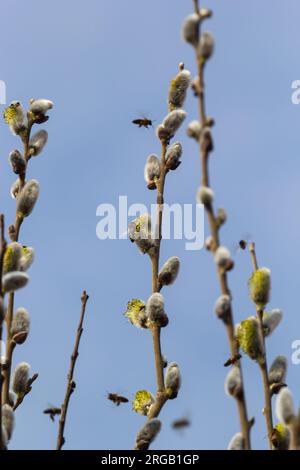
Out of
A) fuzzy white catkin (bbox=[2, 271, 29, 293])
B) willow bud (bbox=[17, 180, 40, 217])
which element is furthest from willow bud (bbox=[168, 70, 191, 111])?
fuzzy white catkin (bbox=[2, 271, 29, 293])

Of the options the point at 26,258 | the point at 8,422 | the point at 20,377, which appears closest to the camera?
the point at 8,422

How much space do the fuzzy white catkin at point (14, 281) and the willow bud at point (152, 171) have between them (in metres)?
1.45

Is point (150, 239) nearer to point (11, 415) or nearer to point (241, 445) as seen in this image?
point (11, 415)

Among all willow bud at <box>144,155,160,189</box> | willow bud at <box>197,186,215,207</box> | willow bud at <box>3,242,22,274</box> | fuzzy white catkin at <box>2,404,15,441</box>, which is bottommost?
fuzzy white catkin at <box>2,404,15,441</box>

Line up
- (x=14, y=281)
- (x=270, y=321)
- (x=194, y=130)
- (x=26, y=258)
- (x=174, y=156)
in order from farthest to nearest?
(x=174, y=156), (x=26, y=258), (x=270, y=321), (x=14, y=281), (x=194, y=130)

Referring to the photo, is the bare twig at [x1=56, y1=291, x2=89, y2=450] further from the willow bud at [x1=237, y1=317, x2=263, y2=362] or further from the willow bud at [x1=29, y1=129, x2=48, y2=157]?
the willow bud at [x1=29, y1=129, x2=48, y2=157]

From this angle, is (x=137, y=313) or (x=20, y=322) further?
(x=137, y=313)

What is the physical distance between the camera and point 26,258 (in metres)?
2.74

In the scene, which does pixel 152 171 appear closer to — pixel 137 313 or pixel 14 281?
pixel 137 313

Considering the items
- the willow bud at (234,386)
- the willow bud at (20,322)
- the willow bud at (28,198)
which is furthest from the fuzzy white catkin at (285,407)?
the willow bud at (28,198)

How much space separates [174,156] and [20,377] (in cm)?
119

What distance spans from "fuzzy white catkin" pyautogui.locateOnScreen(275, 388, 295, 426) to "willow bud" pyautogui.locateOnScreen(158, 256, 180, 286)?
1.40 metres

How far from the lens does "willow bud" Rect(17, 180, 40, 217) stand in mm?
3100

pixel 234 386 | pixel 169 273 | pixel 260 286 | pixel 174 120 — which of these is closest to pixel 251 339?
pixel 260 286
